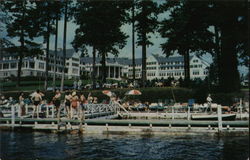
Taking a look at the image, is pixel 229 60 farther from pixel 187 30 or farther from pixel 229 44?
pixel 187 30

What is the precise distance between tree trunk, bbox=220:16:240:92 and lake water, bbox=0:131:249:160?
628 inches

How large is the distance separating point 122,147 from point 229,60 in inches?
853

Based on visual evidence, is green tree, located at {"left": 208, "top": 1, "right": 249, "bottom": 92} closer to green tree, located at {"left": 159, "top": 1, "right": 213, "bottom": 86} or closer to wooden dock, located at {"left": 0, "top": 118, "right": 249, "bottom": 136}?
green tree, located at {"left": 159, "top": 1, "right": 213, "bottom": 86}

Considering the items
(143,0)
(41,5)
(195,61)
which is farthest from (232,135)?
(195,61)

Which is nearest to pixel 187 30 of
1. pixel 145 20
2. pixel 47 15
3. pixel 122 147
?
pixel 145 20

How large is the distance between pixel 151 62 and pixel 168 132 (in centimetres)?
11979

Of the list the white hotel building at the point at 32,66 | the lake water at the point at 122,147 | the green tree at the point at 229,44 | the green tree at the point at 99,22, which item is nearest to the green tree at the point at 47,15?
the green tree at the point at 99,22

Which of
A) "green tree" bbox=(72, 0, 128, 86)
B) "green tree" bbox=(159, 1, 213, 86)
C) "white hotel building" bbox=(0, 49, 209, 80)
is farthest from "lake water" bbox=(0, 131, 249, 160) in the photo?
"white hotel building" bbox=(0, 49, 209, 80)

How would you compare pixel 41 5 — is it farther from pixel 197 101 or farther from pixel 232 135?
pixel 232 135

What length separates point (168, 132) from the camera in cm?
1664

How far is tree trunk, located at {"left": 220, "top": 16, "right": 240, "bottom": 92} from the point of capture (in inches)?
1149

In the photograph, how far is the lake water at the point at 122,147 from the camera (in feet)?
37.4

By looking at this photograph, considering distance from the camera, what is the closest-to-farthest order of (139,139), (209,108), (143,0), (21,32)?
(139,139) < (209,108) < (143,0) < (21,32)

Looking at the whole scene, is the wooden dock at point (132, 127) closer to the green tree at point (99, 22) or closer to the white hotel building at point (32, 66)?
the green tree at point (99, 22)
